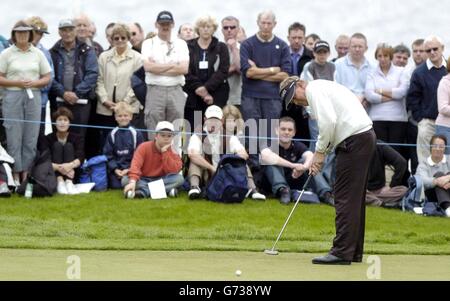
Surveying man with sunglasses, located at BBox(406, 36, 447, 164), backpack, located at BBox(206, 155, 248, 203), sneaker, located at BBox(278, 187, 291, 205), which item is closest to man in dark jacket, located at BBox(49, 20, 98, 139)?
backpack, located at BBox(206, 155, 248, 203)

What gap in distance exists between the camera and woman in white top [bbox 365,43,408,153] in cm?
1812

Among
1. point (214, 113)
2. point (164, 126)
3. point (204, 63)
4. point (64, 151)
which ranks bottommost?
point (64, 151)

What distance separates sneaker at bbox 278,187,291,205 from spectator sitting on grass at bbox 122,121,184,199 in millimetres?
1496

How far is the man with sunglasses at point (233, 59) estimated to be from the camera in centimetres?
1828

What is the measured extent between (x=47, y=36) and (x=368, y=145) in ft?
34.4

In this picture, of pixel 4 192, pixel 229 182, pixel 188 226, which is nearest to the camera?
pixel 188 226

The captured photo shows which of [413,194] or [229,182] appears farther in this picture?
[413,194]

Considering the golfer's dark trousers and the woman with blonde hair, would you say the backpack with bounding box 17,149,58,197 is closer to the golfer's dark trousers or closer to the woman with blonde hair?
the woman with blonde hair

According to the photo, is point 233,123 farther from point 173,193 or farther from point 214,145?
point 173,193

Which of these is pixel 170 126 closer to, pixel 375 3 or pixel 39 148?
pixel 39 148

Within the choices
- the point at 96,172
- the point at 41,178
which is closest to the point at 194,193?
the point at 96,172

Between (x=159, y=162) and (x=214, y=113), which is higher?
(x=214, y=113)

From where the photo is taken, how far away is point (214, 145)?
57.0 ft

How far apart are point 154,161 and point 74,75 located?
6.56ft
